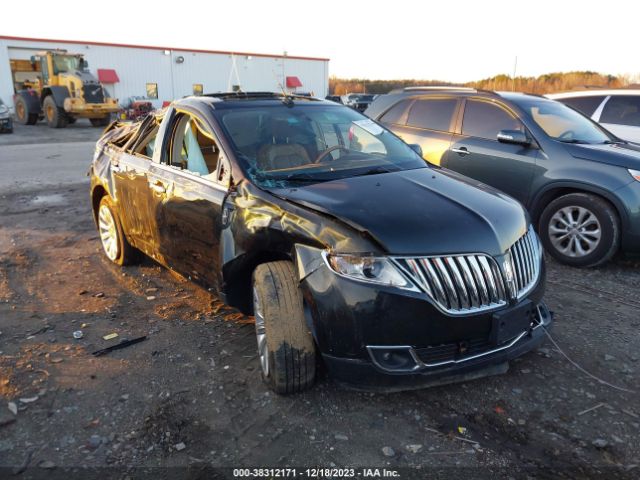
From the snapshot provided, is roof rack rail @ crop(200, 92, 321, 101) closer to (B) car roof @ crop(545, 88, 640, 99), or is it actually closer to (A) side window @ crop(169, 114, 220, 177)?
(A) side window @ crop(169, 114, 220, 177)

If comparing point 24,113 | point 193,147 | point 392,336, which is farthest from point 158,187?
point 24,113

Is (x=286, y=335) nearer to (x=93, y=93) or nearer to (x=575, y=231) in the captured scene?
(x=575, y=231)

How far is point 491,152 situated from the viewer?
19.8ft

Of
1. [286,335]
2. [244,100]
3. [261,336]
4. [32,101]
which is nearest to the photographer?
[286,335]

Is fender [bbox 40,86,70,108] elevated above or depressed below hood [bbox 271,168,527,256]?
above

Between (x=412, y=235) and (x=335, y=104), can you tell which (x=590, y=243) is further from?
(x=412, y=235)

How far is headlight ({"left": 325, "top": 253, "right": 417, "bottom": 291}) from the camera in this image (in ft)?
8.52

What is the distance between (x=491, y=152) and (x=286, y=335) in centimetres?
414

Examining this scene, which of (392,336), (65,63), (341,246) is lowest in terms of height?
(392,336)

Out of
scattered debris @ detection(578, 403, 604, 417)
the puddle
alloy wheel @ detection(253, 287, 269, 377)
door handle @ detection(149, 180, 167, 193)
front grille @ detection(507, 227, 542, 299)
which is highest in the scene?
door handle @ detection(149, 180, 167, 193)

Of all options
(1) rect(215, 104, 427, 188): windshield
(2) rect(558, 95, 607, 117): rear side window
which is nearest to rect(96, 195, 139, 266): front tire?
(1) rect(215, 104, 427, 188): windshield

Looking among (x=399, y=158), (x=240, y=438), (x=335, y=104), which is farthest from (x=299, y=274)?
(x=335, y=104)

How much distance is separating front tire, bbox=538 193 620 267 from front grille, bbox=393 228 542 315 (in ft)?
9.37

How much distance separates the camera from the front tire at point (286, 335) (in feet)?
9.51
